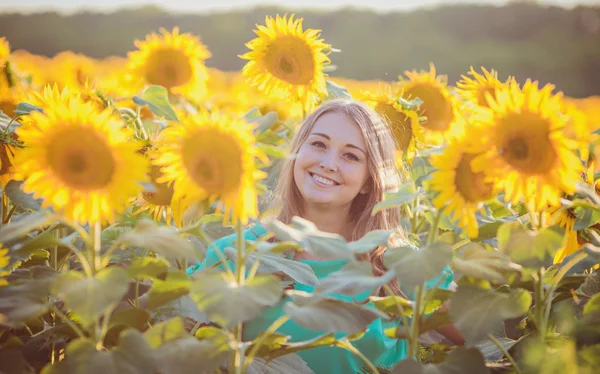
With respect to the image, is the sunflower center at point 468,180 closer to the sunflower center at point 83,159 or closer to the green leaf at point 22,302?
the sunflower center at point 83,159

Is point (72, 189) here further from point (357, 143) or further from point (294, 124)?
point (294, 124)

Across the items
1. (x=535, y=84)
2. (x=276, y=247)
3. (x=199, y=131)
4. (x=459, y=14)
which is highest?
(x=459, y=14)

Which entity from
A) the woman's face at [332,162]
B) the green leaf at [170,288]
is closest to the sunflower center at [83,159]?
the green leaf at [170,288]

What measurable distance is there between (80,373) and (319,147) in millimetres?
1474

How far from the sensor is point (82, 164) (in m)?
1.30

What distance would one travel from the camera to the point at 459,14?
13367 mm

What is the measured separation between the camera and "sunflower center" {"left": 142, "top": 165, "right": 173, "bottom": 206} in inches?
77.9

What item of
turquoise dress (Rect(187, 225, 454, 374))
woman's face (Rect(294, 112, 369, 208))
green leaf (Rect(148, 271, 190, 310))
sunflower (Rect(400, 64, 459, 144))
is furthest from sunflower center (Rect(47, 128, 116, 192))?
sunflower (Rect(400, 64, 459, 144))

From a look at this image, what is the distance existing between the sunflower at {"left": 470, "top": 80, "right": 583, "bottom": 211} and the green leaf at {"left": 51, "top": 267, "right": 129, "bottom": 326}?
68cm

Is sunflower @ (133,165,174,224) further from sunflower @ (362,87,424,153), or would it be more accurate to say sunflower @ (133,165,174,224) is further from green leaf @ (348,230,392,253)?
sunflower @ (362,87,424,153)

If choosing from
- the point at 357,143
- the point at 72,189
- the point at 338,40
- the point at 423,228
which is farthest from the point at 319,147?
the point at 338,40

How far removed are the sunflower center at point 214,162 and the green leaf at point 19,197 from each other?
2.52ft

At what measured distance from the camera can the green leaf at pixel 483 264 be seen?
52.5 inches

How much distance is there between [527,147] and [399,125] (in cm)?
126
